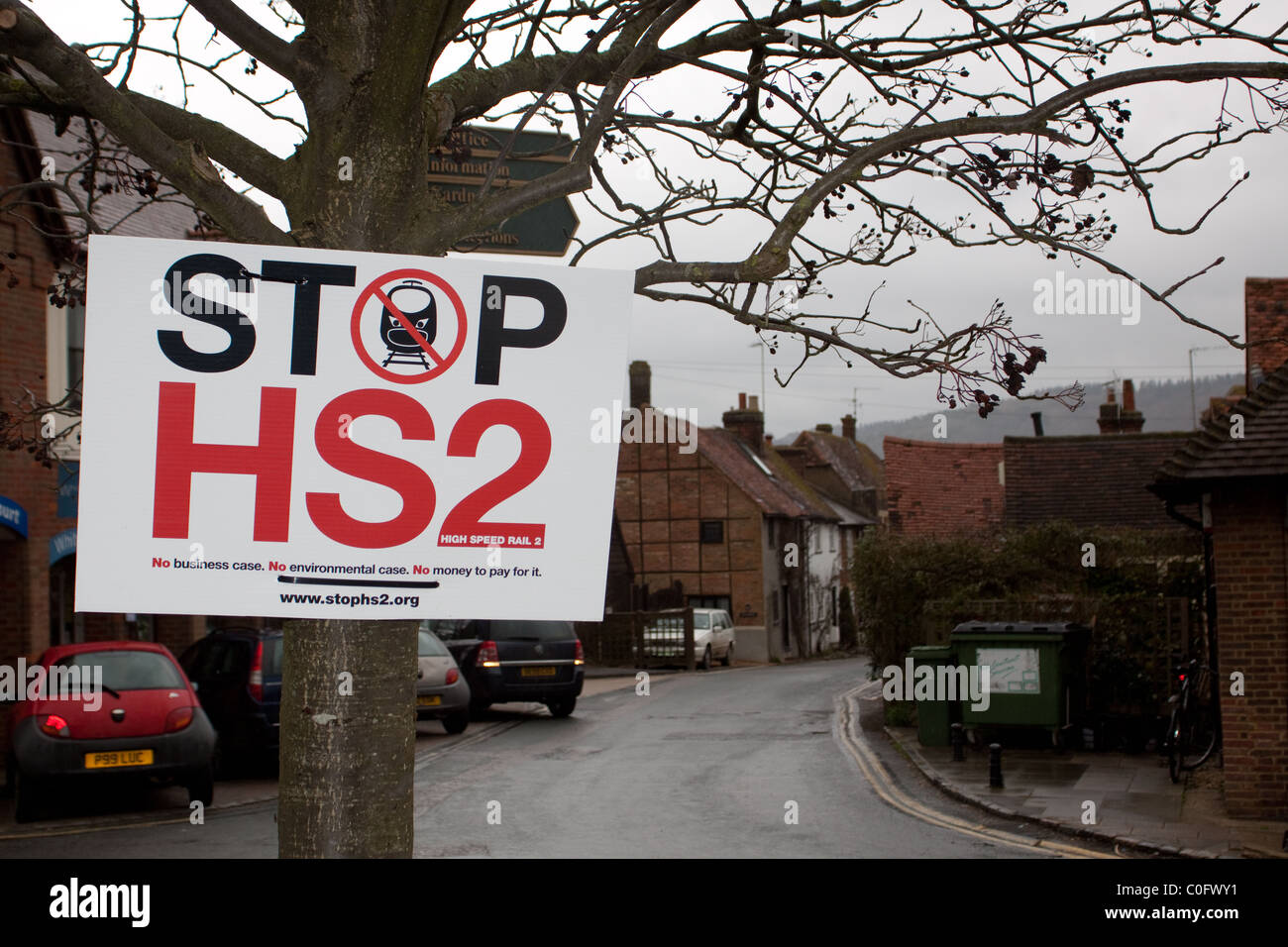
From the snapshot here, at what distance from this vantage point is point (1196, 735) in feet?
52.7

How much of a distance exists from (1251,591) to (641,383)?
33302 millimetres

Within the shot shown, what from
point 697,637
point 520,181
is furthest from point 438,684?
point 697,637

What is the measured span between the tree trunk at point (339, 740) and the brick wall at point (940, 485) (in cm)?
3091

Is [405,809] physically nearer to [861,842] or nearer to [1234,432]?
[861,842]

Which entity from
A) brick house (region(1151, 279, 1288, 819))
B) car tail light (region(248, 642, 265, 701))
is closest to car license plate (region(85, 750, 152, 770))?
car tail light (region(248, 642, 265, 701))

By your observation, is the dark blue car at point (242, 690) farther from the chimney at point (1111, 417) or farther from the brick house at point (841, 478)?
the brick house at point (841, 478)

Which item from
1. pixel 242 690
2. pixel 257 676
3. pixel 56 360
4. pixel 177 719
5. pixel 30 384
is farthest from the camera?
pixel 56 360

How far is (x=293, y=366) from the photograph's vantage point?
428cm

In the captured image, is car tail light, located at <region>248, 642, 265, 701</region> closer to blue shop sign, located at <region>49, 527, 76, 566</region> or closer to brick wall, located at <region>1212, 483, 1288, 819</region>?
blue shop sign, located at <region>49, 527, 76, 566</region>

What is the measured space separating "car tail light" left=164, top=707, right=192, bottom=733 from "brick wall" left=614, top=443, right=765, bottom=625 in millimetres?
33117

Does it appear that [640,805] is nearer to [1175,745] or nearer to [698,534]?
[1175,745]

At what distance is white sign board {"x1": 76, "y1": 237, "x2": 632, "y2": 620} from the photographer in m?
4.23

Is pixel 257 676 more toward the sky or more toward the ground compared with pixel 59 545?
more toward the ground

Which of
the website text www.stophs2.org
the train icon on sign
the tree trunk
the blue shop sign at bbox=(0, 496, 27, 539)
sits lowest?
the tree trunk
